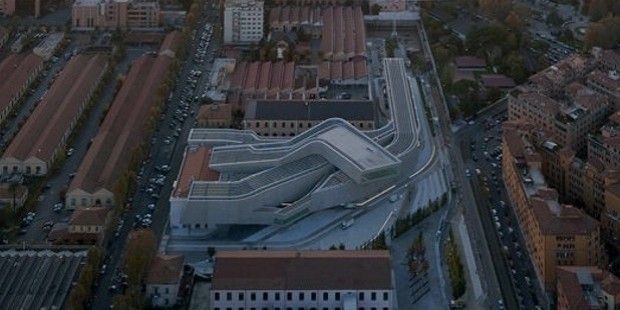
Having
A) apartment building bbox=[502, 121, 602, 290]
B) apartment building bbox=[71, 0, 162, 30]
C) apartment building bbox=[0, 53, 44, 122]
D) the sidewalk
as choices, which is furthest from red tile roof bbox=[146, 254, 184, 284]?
apartment building bbox=[71, 0, 162, 30]

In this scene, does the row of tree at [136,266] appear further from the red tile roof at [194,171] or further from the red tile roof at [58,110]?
the red tile roof at [58,110]

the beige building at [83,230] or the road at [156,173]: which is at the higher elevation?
the beige building at [83,230]

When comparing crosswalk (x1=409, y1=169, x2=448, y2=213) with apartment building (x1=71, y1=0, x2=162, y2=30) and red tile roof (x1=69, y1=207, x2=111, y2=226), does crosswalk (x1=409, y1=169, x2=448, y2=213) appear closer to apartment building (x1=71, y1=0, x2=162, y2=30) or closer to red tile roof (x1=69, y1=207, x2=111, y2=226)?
red tile roof (x1=69, y1=207, x2=111, y2=226)

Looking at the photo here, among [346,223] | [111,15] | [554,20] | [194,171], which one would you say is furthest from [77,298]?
[554,20]

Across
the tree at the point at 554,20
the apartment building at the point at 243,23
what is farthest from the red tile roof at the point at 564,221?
the tree at the point at 554,20

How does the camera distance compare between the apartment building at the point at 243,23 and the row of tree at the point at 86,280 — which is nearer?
the row of tree at the point at 86,280

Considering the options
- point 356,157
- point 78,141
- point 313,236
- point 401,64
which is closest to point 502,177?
point 356,157

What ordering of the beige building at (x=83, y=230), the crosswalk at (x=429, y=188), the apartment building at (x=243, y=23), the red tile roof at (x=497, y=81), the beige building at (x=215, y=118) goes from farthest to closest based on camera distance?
the apartment building at (x=243, y=23)
the red tile roof at (x=497, y=81)
the beige building at (x=215, y=118)
the crosswalk at (x=429, y=188)
the beige building at (x=83, y=230)
